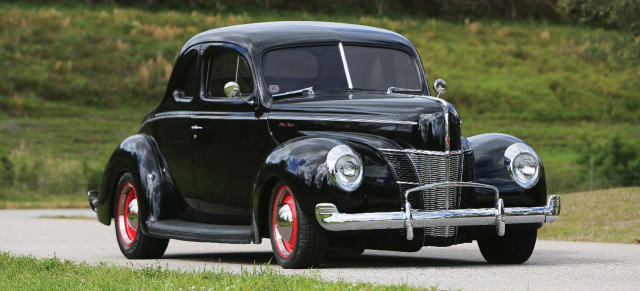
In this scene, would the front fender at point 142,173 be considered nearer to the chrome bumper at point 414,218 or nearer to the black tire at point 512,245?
the chrome bumper at point 414,218

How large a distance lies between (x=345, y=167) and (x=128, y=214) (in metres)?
3.72

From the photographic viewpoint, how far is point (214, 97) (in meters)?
11.0

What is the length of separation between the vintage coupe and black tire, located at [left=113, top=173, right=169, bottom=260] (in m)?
Result: 0.01

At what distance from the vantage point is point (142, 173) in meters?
11.4

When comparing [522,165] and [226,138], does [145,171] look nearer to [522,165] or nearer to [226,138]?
[226,138]

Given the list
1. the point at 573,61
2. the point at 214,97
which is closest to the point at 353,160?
the point at 214,97

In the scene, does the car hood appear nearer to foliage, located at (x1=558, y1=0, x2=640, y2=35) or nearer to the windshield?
the windshield

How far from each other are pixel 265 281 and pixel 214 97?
374 cm

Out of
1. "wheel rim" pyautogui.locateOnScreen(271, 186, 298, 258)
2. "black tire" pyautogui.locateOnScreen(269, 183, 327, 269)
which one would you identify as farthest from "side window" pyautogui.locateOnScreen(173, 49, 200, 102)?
"black tire" pyautogui.locateOnScreen(269, 183, 327, 269)

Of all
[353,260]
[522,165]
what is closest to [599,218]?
[353,260]

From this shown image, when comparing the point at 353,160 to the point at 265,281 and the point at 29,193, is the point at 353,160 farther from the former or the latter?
the point at 29,193

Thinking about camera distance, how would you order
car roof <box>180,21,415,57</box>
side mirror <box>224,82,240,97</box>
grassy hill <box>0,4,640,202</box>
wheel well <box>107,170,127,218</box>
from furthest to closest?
grassy hill <box>0,4,640,202</box>, wheel well <box>107,170,127,218</box>, car roof <box>180,21,415,57</box>, side mirror <box>224,82,240,97</box>

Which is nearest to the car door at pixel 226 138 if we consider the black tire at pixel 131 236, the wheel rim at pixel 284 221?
the wheel rim at pixel 284 221

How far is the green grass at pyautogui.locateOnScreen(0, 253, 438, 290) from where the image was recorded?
7461 millimetres
